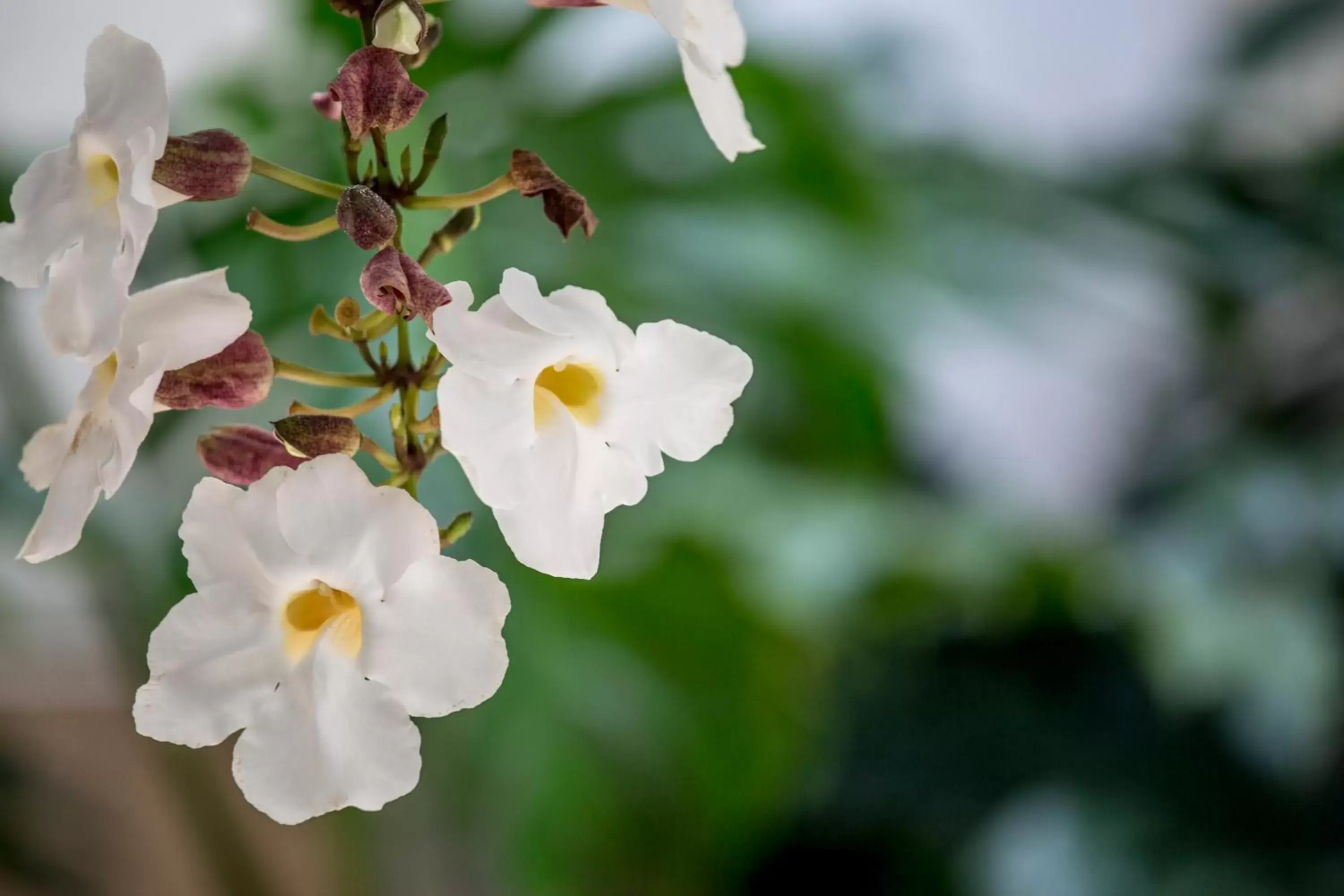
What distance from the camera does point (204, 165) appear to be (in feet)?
0.97

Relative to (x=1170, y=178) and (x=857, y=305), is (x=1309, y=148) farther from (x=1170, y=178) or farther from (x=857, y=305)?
(x=857, y=305)

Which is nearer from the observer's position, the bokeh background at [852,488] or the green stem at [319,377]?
the green stem at [319,377]

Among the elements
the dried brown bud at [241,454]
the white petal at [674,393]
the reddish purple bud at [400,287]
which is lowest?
the dried brown bud at [241,454]

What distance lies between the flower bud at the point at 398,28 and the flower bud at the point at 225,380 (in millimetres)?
77

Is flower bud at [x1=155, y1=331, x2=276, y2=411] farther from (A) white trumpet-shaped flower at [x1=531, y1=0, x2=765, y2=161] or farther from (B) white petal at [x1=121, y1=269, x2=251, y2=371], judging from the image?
(A) white trumpet-shaped flower at [x1=531, y1=0, x2=765, y2=161]

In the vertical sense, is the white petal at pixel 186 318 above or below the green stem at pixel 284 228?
below

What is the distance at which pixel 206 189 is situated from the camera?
11.6 inches

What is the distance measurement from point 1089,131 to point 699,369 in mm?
2226

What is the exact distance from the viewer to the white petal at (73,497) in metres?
0.26

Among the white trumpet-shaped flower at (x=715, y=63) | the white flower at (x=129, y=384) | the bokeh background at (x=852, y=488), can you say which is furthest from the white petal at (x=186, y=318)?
the bokeh background at (x=852, y=488)

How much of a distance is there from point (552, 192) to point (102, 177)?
0.10m

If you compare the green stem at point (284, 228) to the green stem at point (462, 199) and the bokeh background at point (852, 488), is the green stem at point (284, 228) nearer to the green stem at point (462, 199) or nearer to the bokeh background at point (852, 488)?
the green stem at point (462, 199)

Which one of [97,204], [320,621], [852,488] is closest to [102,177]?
[97,204]

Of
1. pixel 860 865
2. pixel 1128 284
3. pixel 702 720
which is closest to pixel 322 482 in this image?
pixel 702 720
